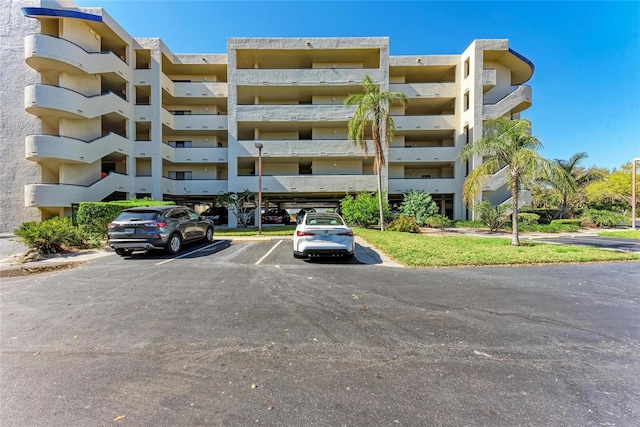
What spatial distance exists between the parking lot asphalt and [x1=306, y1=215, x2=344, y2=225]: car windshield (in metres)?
2.97

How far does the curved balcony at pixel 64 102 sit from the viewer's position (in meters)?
16.6

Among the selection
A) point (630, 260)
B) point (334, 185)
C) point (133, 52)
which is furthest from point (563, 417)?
point (133, 52)

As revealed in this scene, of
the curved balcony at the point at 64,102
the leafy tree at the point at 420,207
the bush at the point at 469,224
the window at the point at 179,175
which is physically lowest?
the bush at the point at 469,224

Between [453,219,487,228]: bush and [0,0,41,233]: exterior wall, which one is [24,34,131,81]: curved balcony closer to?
[0,0,41,233]: exterior wall

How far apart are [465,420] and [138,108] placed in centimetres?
2706

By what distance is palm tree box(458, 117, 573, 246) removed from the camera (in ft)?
37.0

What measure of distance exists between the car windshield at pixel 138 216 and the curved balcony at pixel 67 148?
12609 millimetres

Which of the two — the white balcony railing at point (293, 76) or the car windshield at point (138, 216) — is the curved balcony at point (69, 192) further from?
the white balcony railing at point (293, 76)

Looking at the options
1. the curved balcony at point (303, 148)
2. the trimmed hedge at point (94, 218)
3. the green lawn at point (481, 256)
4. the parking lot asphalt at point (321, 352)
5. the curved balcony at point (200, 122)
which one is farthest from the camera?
the curved balcony at point (200, 122)

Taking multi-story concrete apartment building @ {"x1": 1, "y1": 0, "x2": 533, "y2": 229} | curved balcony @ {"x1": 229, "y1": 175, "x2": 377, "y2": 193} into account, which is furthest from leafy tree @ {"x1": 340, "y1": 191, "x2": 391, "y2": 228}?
multi-story concrete apartment building @ {"x1": 1, "y1": 0, "x2": 533, "y2": 229}

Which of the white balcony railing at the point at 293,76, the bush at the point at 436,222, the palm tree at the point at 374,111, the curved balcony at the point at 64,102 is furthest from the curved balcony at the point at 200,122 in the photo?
the bush at the point at 436,222

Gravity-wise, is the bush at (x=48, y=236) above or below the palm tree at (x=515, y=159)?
below

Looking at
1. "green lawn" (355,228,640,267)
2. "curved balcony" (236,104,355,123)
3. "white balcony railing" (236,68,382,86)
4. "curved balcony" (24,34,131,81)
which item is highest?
"white balcony railing" (236,68,382,86)

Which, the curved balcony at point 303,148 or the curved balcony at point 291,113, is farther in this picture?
the curved balcony at point 291,113
